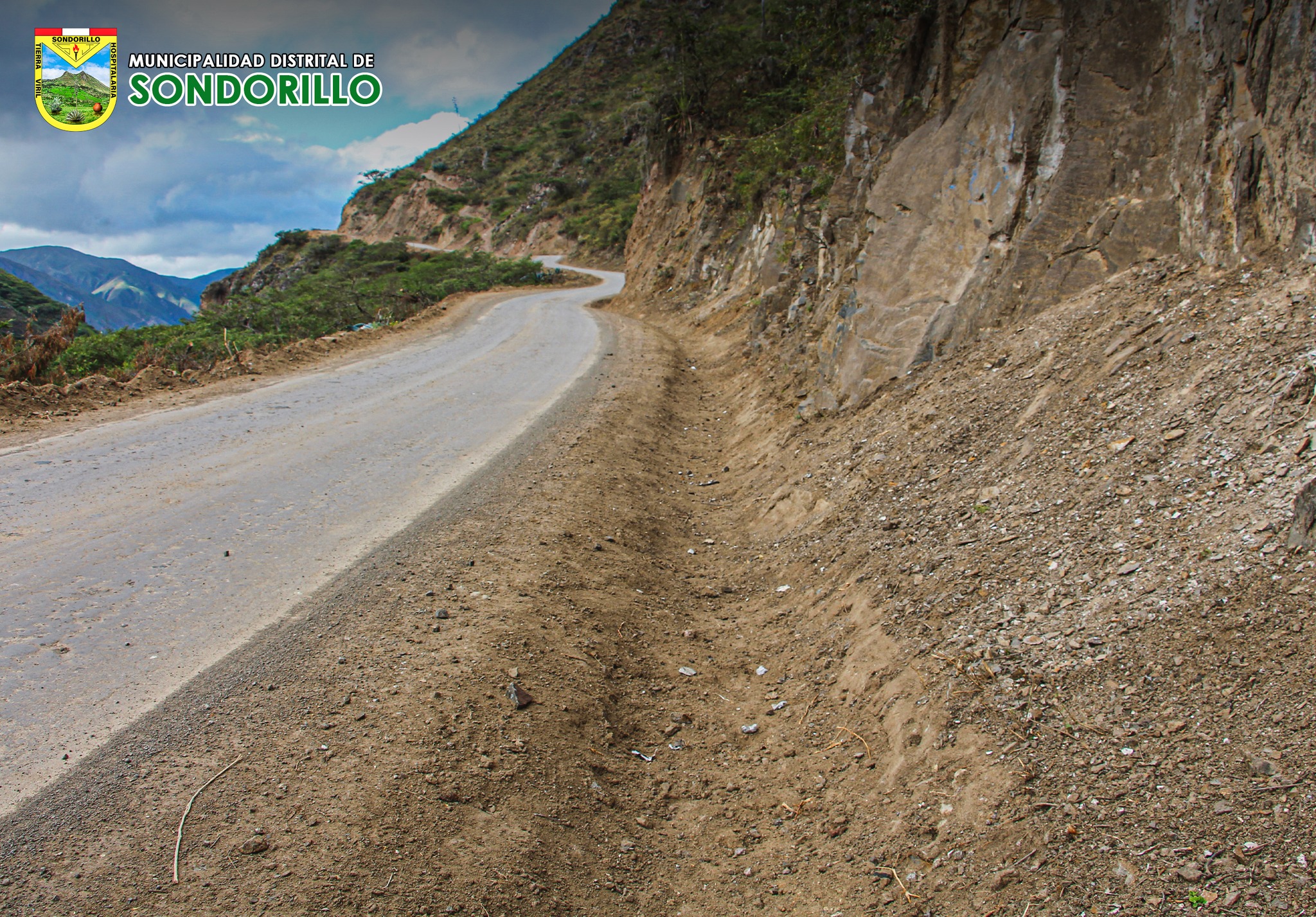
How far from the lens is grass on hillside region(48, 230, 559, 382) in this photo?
12.3 metres

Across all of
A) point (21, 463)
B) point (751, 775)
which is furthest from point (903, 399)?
point (21, 463)

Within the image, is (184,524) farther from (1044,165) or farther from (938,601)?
(1044,165)

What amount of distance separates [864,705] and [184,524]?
489cm

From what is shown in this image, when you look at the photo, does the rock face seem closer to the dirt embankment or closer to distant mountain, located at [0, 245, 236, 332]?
the dirt embankment

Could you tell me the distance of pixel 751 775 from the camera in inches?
139

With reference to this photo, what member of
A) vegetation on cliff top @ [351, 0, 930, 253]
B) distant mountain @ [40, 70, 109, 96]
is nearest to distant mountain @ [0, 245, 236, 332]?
vegetation on cliff top @ [351, 0, 930, 253]

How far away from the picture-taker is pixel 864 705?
361cm

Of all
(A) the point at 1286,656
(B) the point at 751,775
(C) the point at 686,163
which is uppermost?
(C) the point at 686,163

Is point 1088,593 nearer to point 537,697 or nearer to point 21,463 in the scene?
→ point 537,697

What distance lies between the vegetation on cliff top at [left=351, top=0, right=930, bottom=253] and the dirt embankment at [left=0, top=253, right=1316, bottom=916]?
20.9 ft

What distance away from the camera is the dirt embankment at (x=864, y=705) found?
244 centimetres

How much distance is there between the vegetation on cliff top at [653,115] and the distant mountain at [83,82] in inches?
464

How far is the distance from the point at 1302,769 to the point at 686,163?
26533mm

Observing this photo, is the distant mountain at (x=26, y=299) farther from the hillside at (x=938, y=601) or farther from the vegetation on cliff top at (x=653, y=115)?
the hillside at (x=938, y=601)
